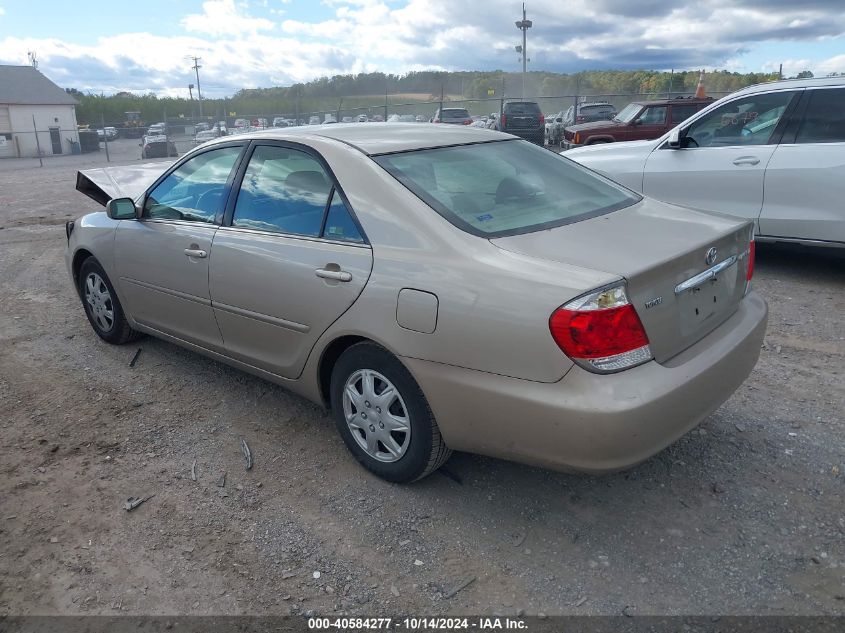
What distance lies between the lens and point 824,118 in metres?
5.93

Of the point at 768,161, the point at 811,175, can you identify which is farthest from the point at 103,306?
the point at 811,175

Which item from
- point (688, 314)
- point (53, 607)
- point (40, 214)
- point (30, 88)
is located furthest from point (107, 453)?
point (30, 88)

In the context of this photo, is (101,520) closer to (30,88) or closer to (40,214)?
(40,214)

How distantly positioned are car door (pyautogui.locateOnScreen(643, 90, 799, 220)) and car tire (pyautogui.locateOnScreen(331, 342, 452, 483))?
454cm

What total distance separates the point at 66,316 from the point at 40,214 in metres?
7.76

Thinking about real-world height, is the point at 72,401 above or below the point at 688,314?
below

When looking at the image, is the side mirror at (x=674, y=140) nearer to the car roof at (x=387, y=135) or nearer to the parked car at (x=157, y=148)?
the car roof at (x=387, y=135)

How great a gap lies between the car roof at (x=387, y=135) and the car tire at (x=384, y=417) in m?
1.02

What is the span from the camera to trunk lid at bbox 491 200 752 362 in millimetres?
2619

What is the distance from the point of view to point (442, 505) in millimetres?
3098

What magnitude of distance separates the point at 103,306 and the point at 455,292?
3.38 metres

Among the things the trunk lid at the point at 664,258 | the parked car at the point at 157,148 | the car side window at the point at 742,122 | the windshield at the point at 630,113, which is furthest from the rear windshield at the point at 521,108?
the trunk lid at the point at 664,258

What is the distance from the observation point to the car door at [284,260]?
10.4 ft

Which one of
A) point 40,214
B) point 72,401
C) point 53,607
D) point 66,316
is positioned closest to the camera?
point 53,607
